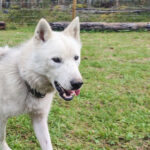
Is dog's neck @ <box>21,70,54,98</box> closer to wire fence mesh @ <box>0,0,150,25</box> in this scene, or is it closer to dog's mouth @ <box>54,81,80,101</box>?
dog's mouth @ <box>54,81,80,101</box>

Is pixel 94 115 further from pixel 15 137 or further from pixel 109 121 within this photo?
pixel 15 137

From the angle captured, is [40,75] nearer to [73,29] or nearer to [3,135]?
[73,29]

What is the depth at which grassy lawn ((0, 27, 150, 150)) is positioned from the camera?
2918mm

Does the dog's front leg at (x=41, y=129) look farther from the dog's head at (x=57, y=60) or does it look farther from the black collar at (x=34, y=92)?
the dog's head at (x=57, y=60)

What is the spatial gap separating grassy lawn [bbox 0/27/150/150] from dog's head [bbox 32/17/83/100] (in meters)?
0.91

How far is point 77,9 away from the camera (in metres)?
10.7

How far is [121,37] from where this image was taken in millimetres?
8688

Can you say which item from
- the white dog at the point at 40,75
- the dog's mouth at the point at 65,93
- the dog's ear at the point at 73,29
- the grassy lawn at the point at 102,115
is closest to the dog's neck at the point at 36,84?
the white dog at the point at 40,75

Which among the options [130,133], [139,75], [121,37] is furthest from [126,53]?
[130,133]

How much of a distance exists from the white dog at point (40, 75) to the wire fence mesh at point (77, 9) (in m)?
8.10

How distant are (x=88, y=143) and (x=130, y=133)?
0.55m

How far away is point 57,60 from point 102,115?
4.78 ft

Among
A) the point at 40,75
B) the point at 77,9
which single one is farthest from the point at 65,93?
the point at 77,9

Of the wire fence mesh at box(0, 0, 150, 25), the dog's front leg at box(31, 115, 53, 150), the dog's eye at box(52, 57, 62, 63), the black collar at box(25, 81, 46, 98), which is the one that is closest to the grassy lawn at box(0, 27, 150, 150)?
the dog's front leg at box(31, 115, 53, 150)
